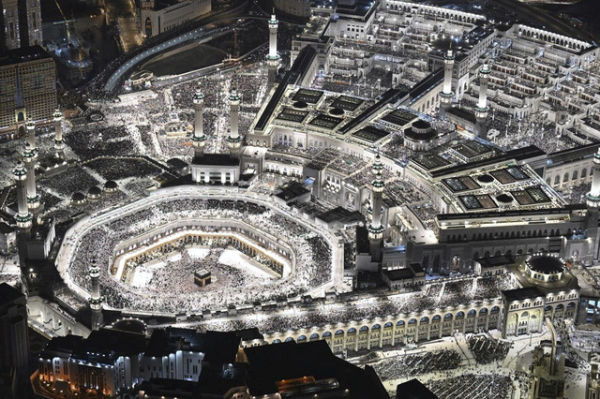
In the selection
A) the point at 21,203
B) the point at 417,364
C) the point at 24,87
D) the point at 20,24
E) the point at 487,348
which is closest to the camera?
the point at 417,364

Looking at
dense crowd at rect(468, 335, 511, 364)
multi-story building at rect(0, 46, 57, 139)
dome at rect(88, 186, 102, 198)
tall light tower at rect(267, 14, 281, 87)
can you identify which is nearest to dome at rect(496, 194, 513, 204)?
dense crowd at rect(468, 335, 511, 364)

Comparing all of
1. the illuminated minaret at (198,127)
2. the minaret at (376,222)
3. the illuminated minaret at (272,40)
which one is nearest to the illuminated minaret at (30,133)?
the illuminated minaret at (198,127)

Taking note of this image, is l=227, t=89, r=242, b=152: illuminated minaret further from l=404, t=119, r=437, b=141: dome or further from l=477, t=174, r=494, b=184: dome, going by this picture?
l=477, t=174, r=494, b=184: dome

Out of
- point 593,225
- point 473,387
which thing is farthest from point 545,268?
point 473,387

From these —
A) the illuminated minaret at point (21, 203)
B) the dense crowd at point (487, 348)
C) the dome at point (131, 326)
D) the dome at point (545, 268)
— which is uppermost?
the illuminated minaret at point (21, 203)

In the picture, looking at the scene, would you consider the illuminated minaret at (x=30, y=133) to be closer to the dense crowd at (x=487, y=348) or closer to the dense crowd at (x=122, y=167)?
the dense crowd at (x=122, y=167)

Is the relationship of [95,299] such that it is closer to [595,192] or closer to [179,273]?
[179,273]
